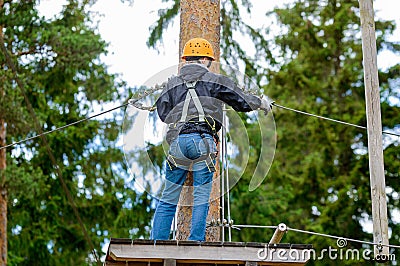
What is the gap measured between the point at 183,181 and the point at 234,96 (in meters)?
0.66

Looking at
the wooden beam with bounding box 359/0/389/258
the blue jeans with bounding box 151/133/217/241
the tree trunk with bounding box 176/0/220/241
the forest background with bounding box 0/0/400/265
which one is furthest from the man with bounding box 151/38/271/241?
the forest background with bounding box 0/0/400/265

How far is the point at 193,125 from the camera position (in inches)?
252

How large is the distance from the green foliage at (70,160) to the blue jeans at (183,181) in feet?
29.1

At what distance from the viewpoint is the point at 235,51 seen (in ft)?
53.8

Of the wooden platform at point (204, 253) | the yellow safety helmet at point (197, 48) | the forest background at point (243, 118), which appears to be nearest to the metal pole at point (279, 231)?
the wooden platform at point (204, 253)

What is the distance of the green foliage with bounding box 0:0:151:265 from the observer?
1550 cm

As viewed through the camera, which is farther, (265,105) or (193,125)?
(265,105)

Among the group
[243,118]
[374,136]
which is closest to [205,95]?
[374,136]

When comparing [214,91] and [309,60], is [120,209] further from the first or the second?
[214,91]

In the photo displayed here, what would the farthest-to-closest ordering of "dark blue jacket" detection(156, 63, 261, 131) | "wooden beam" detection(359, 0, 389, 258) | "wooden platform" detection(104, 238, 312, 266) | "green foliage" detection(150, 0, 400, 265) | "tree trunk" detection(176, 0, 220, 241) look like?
"green foliage" detection(150, 0, 400, 265) → "wooden beam" detection(359, 0, 389, 258) → "tree trunk" detection(176, 0, 220, 241) → "dark blue jacket" detection(156, 63, 261, 131) → "wooden platform" detection(104, 238, 312, 266)

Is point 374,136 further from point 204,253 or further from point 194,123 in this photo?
point 204,253

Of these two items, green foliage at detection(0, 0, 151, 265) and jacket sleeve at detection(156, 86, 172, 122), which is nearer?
jacket sleeve at detection(156, 86, 172, 122)

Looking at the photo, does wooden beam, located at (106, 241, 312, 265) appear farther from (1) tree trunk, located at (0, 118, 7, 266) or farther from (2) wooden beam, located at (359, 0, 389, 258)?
(1) tree trunk, located at (0, 118, 7, 266)

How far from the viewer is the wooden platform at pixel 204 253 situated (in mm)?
5805
